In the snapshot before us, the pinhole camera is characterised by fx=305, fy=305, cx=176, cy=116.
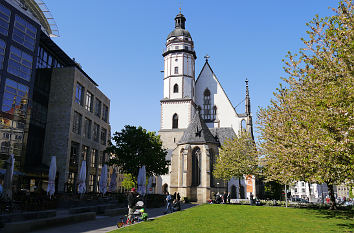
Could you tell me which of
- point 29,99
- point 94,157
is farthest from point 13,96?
point 94,157

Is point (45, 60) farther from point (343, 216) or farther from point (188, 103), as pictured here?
point (343, 216)

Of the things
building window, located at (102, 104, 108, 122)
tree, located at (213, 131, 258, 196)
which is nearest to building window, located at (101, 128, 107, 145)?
building window, located at (102, 104, 108, 122)

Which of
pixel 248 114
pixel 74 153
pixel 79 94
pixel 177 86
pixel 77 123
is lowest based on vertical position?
pixel 74 153

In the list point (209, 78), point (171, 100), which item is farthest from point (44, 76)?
point (209, 78)

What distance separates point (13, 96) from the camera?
30469 millimetres

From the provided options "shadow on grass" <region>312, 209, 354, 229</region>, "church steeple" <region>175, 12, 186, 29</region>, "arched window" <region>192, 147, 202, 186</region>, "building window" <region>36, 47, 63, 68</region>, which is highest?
"church steeple" <region>175, 12, 186, 29</region>

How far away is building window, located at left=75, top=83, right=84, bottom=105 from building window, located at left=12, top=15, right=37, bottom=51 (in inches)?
283

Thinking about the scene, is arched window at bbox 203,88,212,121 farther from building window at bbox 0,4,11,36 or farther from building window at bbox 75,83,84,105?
building window at bbox 0,4,11,36

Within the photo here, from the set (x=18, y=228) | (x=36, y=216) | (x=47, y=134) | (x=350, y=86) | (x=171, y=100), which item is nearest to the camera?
(x=18, y=228)

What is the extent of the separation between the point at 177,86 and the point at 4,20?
37776 mm

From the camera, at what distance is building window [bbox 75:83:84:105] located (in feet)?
125

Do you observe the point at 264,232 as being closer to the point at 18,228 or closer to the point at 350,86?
the point at 350,86

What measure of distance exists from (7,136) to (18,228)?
20.9 m

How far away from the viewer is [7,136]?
29.7 meters
